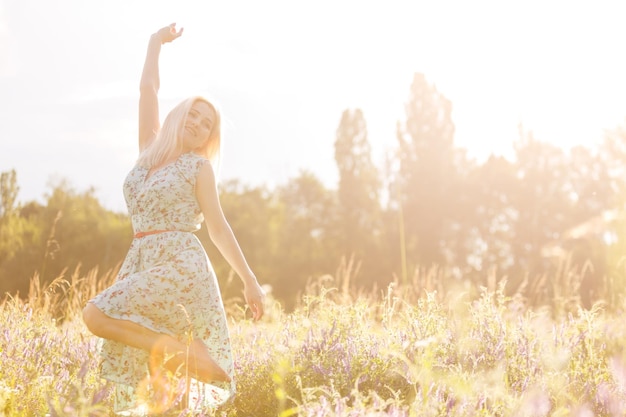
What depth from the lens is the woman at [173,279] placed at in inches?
128

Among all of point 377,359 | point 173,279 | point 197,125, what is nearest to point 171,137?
point 197,125

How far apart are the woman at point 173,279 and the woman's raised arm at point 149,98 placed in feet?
0.72

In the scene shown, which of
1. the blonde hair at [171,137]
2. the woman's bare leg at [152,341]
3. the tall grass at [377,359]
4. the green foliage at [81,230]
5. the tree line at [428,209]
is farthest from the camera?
the tree line at [428,209]

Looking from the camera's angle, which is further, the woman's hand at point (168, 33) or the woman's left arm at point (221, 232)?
the woman's hand at point (168, 33)

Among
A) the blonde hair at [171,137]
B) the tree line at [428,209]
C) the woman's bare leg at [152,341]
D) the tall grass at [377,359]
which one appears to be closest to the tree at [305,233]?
the tree line at [428,209]

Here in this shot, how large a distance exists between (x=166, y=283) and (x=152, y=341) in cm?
31

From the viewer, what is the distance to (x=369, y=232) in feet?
99.4

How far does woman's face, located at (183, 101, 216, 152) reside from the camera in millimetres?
3771

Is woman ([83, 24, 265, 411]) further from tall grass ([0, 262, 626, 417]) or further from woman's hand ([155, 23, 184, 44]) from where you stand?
woman's hand ([155, 23, 184, 44])

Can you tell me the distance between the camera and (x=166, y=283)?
3.37 meters

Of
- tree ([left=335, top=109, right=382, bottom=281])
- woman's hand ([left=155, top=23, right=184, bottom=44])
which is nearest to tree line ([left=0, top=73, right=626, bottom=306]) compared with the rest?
tree ([left=335, top=109, right=382, bottom=281])

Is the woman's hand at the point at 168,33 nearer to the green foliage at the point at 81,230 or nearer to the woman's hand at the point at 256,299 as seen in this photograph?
the woman's hand at the point at 256,299

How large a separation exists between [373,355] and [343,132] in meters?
27.6

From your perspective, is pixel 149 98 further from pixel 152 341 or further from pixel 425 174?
pixel 425 174
